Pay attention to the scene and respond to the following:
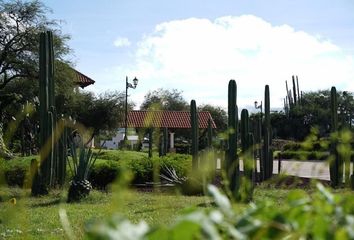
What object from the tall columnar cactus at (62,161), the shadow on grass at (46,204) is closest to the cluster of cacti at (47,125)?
the tall columnar cactus at (62,161)

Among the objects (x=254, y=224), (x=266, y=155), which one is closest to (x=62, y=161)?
(x=266, y=155)

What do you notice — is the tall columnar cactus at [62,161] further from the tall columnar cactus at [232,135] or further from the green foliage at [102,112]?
the green foliage at [102,112]

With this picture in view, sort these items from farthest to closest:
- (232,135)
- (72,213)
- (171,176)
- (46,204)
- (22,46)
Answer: (22,46) < (171,176) < (232,135) < (46,204) < (72,213)

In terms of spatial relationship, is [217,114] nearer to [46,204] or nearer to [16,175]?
[16,175]

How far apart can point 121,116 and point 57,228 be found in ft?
135

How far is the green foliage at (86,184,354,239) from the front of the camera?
3.32ft

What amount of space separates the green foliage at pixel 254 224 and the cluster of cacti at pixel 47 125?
41.0 feet

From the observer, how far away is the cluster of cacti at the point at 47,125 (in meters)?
13.9

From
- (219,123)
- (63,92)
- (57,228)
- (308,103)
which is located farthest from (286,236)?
(219,123)

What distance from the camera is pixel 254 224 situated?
115 centimetres

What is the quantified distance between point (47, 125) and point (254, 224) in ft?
43.1

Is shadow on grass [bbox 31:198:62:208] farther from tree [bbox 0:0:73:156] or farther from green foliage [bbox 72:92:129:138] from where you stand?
green foliage [bbox 72:92:129:138]

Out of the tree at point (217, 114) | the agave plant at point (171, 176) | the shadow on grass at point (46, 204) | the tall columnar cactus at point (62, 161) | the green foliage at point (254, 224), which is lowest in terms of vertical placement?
the shadow on grass at point (46, 204)

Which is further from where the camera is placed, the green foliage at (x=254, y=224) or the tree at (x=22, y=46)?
the tree at (x=22, y=46)
